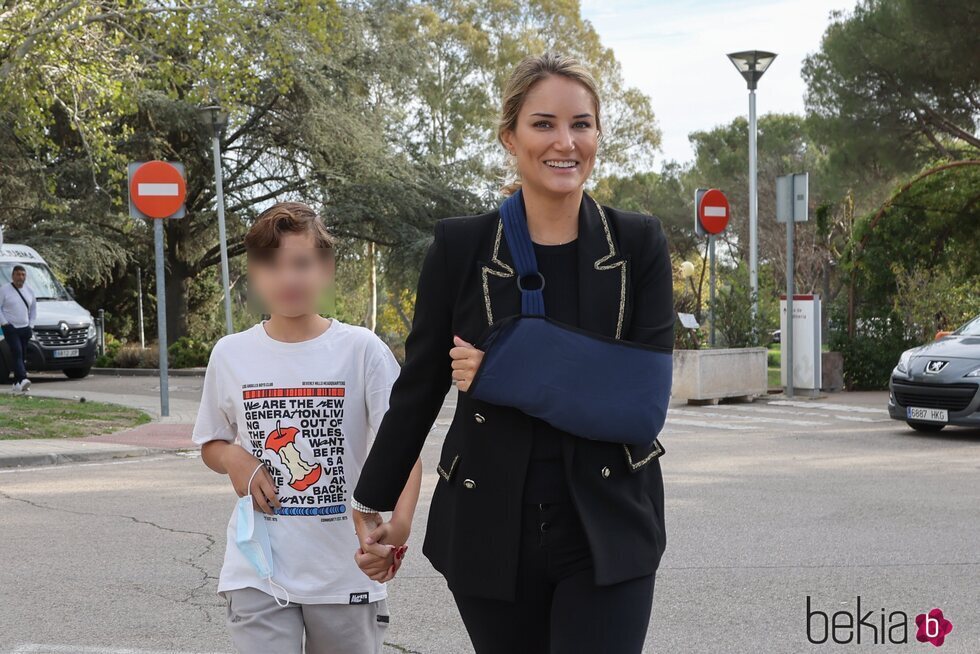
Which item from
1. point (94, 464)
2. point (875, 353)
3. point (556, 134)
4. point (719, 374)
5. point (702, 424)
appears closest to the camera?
point (556, 134)

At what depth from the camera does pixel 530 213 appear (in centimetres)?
252

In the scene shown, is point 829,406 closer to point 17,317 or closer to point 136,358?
point 17,317

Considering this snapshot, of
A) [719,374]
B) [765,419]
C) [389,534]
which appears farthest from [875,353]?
[389,534]

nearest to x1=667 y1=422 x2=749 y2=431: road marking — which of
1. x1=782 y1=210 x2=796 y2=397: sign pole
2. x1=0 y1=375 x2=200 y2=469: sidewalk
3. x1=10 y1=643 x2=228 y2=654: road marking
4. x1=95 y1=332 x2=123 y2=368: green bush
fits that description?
x1=782 y1=210 x2=796 y2=397: sign pole

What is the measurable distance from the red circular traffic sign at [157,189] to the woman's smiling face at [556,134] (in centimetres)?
1293

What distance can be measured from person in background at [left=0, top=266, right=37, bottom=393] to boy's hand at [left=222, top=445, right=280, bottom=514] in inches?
682

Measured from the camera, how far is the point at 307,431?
3.11 metres

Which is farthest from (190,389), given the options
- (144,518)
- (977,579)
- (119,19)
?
(977,579)

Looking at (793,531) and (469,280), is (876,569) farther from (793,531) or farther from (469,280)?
(469,280)

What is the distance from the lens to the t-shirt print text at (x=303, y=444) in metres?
3.08

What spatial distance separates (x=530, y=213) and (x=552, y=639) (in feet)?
2.79

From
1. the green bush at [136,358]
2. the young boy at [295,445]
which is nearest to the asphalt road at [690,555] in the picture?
the young boy at [295,445]

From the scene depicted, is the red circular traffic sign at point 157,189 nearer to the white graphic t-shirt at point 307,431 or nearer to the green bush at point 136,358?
the white graphic t-shirt at point 307,431

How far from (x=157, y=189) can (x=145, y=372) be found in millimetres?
12604
